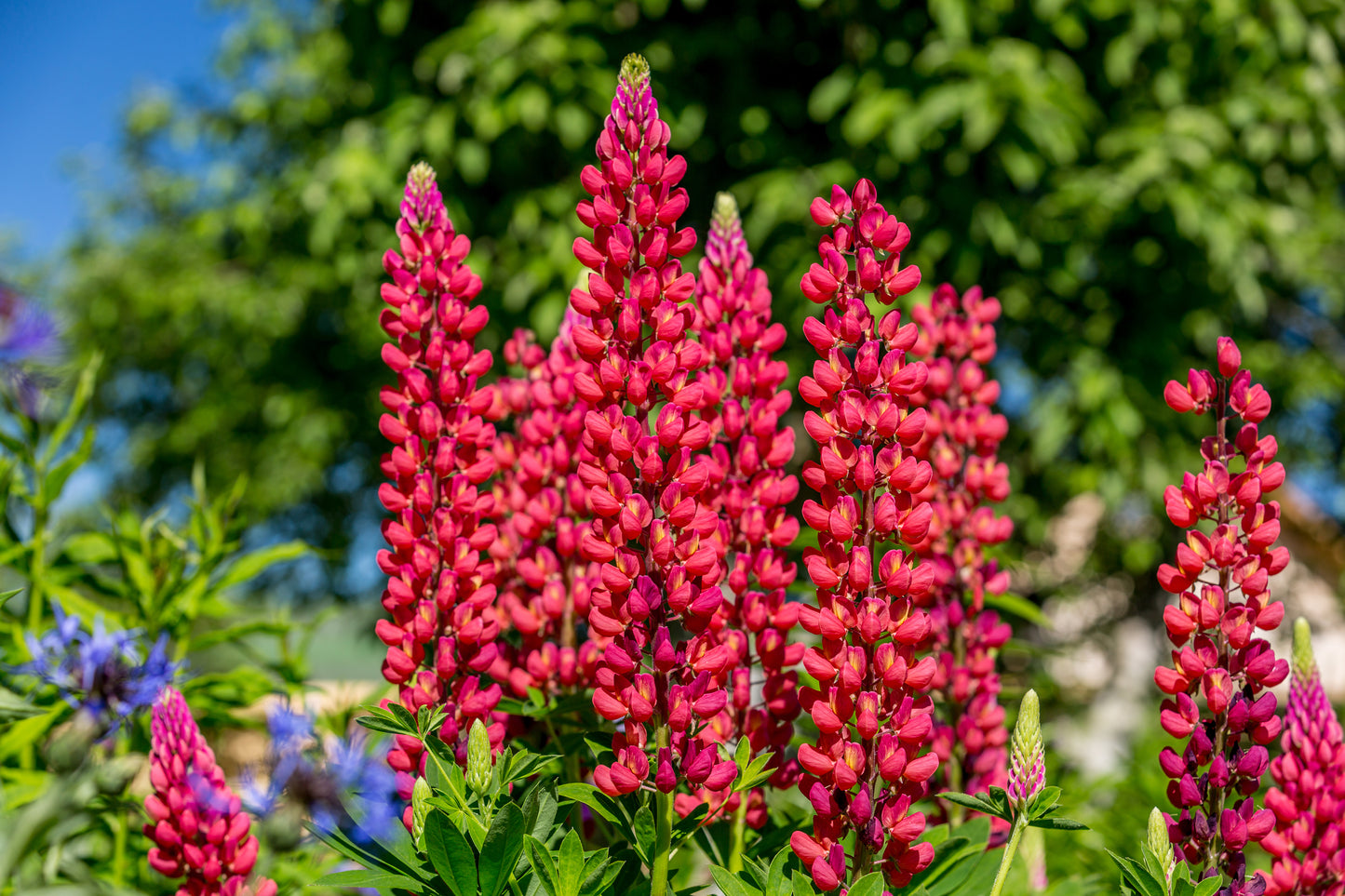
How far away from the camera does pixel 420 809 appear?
2.62 feet

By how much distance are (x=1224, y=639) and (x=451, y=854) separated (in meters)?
0.67

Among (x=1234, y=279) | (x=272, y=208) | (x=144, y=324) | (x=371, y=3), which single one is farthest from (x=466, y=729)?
(x=144, y=324)

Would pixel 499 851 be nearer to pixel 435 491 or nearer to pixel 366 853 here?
pixel 366 853

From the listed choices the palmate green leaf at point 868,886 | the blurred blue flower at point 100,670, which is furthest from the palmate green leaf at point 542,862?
the blurred blue flower at point 100,670

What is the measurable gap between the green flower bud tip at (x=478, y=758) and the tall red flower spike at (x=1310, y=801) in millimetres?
726

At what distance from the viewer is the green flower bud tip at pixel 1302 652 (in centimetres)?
99

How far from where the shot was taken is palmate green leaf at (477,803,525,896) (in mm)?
715

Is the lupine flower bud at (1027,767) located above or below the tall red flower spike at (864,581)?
below

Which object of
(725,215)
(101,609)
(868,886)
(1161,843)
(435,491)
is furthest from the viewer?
(101,609)

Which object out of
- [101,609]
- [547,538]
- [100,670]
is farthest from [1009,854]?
[101,609]

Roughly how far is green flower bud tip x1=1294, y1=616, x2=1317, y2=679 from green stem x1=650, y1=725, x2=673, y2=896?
68 cm

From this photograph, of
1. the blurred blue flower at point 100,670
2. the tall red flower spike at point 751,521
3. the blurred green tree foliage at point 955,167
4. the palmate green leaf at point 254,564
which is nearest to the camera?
the blurred blue flower at point 100,670

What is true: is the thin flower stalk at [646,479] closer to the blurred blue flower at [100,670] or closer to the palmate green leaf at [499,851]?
the palmate green leaf at [499,851]

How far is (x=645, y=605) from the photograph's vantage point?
74 cm
